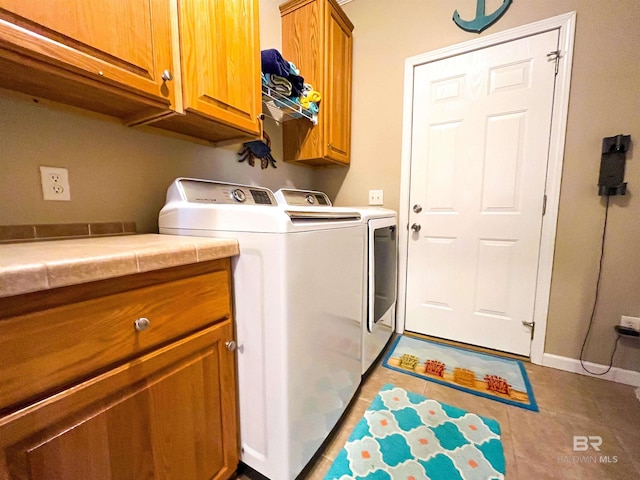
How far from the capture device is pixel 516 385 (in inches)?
60.5

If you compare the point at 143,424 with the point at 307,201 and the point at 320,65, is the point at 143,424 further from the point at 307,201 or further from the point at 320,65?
the point at 320,65

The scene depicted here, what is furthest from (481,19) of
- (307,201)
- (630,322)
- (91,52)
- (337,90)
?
(91,52)

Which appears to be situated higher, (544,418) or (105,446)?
(105,446)

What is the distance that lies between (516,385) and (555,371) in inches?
15.1

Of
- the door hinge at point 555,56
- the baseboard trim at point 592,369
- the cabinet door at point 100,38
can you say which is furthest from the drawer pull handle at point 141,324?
the door hinge at point 555,56

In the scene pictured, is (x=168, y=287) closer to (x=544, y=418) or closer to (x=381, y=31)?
(x=544, y=418)

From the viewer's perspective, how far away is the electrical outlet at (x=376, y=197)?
2.21 m

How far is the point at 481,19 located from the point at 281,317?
228 cm

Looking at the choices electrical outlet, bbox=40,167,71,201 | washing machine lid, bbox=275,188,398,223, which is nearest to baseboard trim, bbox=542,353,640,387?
washing machine lid, bbox=275,188,398,223

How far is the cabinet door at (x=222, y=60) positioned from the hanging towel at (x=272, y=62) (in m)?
0.19

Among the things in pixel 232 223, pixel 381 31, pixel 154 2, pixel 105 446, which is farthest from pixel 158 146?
pixel 381 31

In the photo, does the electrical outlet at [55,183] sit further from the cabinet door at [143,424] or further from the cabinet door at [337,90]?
the cabinet door at [337,90]

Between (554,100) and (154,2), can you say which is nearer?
(154,2)

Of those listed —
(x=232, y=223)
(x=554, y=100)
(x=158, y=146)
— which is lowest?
(x=232, y=223)
